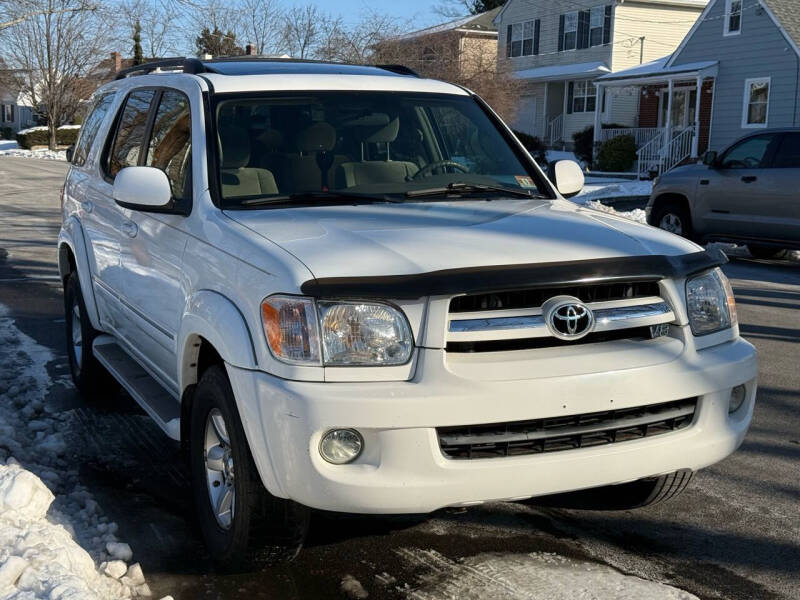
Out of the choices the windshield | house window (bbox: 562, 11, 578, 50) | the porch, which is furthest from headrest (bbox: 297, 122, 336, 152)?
house window (bbox: 562, 11, 578, 50)

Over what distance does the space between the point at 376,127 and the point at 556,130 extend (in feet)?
125

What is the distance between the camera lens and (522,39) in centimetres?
4288

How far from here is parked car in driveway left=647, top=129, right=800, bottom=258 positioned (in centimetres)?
1232

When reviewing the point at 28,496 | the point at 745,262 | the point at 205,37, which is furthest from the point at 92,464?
the point at 205,37

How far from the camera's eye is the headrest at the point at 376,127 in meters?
4.94

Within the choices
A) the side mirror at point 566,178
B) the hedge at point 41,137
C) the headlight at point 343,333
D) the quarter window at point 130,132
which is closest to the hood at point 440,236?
the headlight at point 343,333

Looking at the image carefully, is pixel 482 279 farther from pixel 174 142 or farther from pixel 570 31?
pixel 570 31

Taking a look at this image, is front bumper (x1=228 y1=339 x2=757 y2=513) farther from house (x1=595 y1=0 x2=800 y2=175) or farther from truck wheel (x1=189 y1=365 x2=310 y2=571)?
house (x1=595 y1=0 x2=800 y2=175)

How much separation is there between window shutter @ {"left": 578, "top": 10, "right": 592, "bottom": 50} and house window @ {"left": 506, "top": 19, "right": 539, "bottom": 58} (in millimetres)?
2699

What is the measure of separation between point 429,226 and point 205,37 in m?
42.9

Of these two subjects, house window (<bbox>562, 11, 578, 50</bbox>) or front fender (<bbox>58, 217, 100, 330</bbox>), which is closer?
front fender (<bbox>58, 217, 100, 330</bbox>)

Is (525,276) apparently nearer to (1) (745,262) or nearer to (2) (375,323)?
(2) (375,323)

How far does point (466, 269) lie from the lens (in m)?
3.36

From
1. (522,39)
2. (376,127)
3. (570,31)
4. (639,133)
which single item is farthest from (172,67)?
(522,39)
